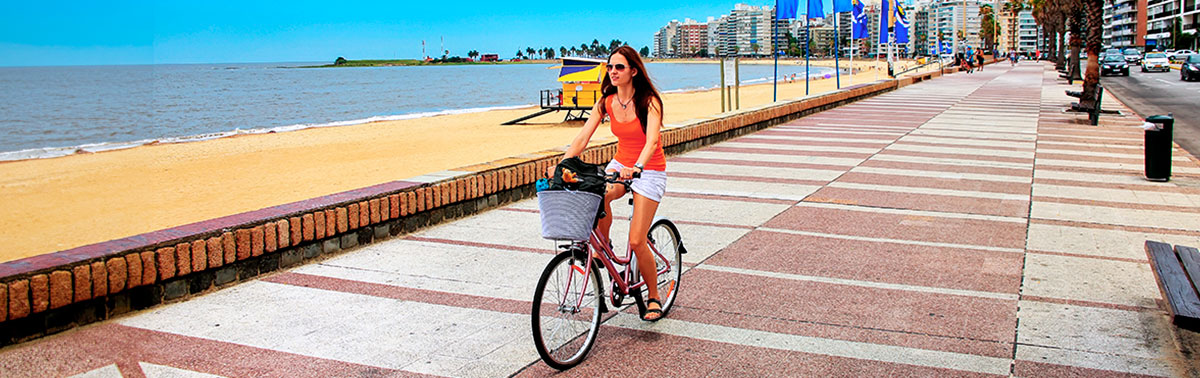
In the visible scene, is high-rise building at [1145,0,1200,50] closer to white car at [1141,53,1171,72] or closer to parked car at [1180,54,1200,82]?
white car at [1141,53,1171,72]

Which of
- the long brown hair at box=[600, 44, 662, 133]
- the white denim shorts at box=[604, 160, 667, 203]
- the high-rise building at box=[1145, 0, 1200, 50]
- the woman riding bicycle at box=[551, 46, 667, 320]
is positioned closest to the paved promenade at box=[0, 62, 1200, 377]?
the woman riding bicycle at box=[551, 46, 667, 320]

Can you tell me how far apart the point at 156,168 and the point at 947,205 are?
506 inches

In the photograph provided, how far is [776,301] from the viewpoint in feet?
18.2

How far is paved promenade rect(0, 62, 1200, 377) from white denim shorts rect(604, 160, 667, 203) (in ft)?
2.48

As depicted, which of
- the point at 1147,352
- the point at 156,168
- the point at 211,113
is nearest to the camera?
the point at 1147,352

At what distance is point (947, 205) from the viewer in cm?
880

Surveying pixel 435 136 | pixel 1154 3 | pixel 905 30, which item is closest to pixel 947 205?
pixel 435 136

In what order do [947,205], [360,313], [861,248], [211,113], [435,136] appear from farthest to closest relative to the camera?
[211,113]
[435,136]
[947,205]
[861,248]
[360,313]

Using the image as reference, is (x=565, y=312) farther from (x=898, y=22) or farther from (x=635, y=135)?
(x=898, y=22)

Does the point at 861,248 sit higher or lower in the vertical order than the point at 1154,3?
lower

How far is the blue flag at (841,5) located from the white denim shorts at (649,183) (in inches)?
972

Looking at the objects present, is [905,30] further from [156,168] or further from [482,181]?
[482,181]

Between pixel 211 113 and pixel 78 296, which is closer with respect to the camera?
pixel 78 296

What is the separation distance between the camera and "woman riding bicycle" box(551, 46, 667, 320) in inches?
183
